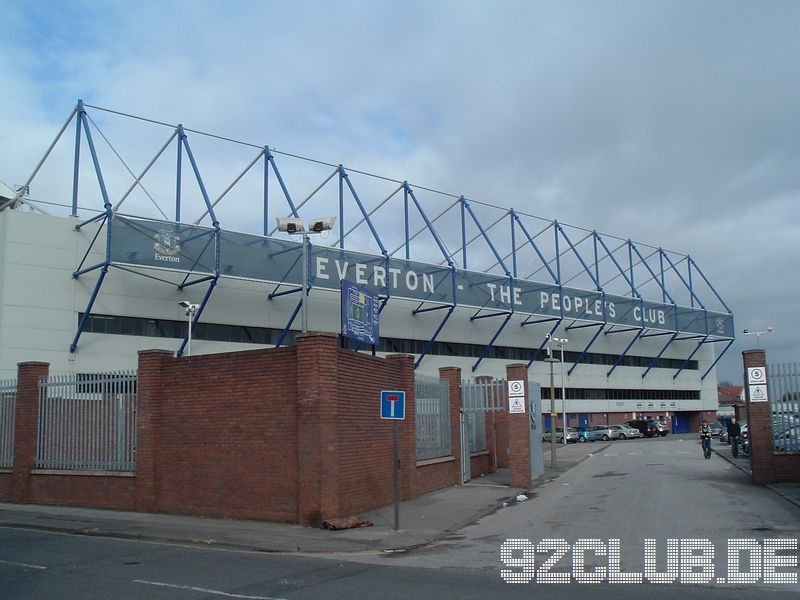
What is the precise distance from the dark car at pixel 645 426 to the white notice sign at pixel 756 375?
42782mm

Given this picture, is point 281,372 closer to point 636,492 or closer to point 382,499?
point 382,499

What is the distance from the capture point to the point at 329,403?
15562 mm

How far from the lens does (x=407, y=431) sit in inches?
782

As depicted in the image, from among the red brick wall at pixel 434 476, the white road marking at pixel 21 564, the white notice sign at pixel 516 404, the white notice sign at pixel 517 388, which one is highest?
the white notice sign at pixel 517 388

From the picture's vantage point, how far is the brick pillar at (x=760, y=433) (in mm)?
21078

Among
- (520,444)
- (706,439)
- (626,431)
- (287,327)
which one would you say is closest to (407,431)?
(520,444)

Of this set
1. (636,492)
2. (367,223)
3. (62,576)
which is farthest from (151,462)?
(367,223)

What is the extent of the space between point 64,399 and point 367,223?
2130cm

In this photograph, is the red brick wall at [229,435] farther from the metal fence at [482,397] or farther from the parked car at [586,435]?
the parked car at [586,435]

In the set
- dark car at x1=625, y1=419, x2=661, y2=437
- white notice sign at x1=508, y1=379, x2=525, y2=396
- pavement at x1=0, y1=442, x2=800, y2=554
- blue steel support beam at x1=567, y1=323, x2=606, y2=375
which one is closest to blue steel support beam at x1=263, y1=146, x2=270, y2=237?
white notice sign at x1=508, y1=379, x2=525, y2=396

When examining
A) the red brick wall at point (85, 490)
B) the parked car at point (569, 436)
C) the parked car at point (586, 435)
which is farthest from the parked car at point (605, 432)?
the red brick wall at point (85, 490)

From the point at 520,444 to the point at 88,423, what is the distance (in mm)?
12455

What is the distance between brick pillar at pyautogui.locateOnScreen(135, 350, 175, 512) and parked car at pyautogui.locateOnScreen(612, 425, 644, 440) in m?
48.3

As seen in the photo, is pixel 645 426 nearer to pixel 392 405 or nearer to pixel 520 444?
pixel 520 444
